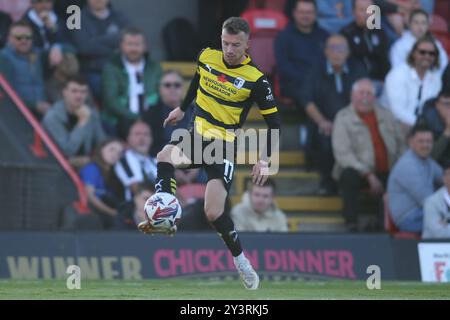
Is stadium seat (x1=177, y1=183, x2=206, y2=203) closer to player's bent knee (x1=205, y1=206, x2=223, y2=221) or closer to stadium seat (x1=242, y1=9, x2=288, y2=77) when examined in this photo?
stadium seat (x1=242, y1=9, x2=288, y2=77)

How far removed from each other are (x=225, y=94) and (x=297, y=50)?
6451 mm

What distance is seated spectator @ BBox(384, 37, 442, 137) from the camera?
61.8ft

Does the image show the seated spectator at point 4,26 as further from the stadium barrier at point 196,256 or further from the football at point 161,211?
the football at point 161,211

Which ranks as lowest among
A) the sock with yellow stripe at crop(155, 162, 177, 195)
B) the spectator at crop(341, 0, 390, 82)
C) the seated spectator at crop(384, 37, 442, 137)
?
the sock with yellow stripe at crop(155, 162, 177, 195)

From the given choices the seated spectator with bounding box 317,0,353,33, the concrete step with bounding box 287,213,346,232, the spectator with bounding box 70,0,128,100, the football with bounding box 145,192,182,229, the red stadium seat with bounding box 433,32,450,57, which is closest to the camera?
the football with bounding box 145,192,182,229

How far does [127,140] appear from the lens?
18094 mm

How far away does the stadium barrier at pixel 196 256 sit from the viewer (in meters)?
16.3

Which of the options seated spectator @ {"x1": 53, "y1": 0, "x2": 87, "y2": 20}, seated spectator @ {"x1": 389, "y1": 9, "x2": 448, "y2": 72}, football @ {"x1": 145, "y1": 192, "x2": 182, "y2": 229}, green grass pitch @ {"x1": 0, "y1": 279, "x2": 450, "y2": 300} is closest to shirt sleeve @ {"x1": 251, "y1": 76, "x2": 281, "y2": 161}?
football @ {"x1": 145, "y1": 192, "x2": 182, "y2": 229}

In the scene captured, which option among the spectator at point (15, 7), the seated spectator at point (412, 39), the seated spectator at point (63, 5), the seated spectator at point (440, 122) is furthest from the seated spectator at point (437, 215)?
the spectator at point (15, 7)

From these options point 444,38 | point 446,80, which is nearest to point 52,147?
point 446,80

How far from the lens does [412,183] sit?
17688 millimetres

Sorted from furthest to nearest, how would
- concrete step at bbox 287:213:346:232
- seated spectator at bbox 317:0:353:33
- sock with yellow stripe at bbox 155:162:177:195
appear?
seated spectator at bbox 317:0:353:33 < concrete step at bbox 287:213:346:232 < sock with yellow stripe at bbox 155:162:177:195

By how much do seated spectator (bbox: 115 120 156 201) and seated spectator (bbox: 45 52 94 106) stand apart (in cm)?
96
